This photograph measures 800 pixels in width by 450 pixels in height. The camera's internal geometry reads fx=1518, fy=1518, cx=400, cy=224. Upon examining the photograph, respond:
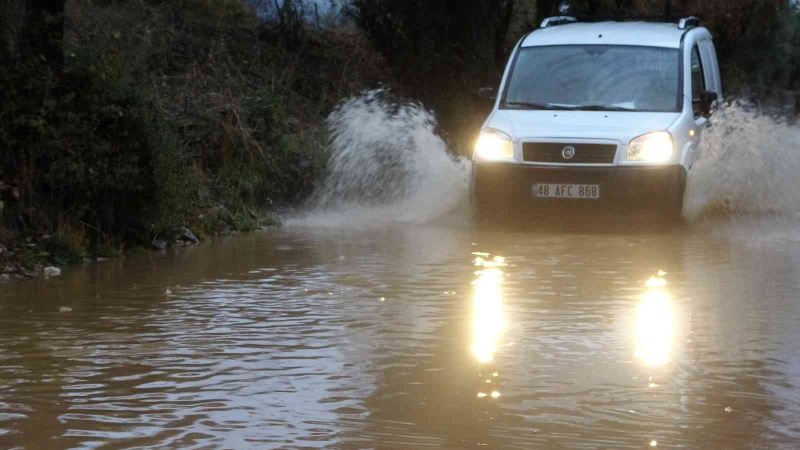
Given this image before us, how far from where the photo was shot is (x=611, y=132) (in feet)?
48.7

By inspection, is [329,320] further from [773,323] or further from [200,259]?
[200,259]

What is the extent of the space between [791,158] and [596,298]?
7.51 m

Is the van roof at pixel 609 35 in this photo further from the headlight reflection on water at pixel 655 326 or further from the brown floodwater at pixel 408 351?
the headlight reflection on water at pixel 655 326

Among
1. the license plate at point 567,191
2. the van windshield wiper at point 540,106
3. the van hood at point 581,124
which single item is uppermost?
the van windshield wiper at point 540,106

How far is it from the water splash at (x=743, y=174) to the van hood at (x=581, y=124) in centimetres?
92

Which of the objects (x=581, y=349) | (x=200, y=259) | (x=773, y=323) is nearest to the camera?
(x=581, y=349)

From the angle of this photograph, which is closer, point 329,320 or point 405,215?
point 329,320

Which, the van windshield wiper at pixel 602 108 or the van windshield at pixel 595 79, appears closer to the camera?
the van windshield wiper at pixel 602 108

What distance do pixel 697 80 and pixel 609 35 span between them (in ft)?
3.55

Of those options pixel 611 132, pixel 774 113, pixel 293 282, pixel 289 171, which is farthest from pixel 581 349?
pixel 774 113

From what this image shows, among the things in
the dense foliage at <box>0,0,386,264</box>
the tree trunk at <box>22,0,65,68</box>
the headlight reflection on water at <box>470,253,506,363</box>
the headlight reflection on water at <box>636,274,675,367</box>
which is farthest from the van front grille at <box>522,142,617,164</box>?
the tree trunk at <box>22,0,65,68</box>

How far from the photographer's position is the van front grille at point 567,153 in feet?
48.3

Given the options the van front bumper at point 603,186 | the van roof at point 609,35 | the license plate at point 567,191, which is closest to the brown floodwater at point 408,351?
the van front bumper at point 603,186

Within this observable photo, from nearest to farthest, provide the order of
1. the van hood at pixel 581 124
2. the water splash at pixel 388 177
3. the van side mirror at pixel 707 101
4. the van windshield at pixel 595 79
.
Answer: the van hood at pixel 581 124 < the van windshield at pixel 595 79 < the van side mirror at pixel 707 101 < the water splash at pixel 388 177
